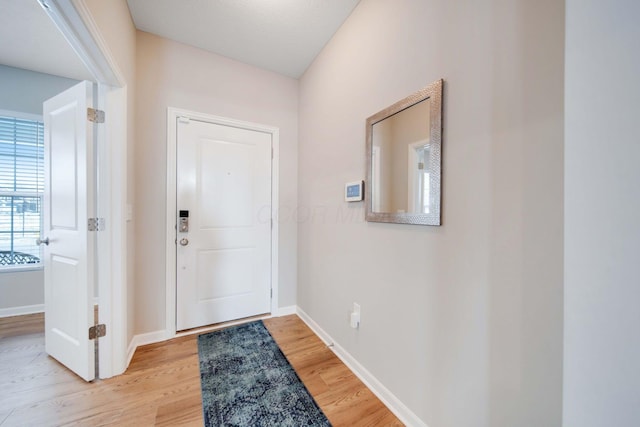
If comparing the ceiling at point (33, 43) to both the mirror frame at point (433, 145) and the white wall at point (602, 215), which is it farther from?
the white wall at point (602, 215)

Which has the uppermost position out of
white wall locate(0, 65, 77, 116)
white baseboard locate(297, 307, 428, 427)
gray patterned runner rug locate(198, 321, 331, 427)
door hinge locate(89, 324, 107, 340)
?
white wall locate(0, 65, 77, 116)

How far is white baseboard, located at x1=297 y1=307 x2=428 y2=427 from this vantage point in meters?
1.28

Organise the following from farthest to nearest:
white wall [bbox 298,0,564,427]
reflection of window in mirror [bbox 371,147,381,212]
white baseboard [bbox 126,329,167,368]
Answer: white baseboard [bbox 126,329,167,368], reflection of window in mirror [bbox 371,147,381,212], white wall [bbox 298,0,564,427]

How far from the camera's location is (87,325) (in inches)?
61.6

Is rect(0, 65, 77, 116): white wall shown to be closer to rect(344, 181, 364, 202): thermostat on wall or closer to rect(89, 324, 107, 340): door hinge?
rect(89, 324, 107, 340): door hinge

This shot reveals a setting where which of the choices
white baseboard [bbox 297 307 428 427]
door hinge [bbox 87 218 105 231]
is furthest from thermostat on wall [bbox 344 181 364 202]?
door hinge [bbox 87 218 105 231]

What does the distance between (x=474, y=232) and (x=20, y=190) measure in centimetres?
433

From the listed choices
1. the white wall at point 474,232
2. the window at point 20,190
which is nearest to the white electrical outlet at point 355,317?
the white wall at point 474,232

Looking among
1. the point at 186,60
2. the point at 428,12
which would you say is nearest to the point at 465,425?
the point at 428,12

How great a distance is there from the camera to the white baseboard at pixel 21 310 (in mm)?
2453

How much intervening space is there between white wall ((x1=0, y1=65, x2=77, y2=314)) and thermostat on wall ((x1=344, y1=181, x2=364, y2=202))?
350 cm

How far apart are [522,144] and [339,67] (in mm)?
1569

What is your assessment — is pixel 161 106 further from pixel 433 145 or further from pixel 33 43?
pixel 433 145

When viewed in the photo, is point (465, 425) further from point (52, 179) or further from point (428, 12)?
point (52, 179)
